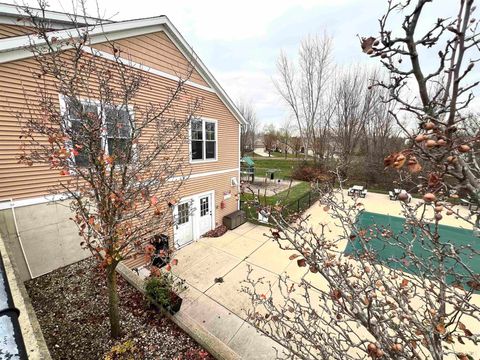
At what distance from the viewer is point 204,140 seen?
28.1ft

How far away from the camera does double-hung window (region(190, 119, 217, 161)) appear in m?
8.27

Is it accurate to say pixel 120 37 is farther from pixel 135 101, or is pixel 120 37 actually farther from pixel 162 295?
pixel 162 295

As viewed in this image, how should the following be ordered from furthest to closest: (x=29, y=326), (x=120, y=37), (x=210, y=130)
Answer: (x=210, y=130) < (x=120, y=37) < (x=29, y=326)

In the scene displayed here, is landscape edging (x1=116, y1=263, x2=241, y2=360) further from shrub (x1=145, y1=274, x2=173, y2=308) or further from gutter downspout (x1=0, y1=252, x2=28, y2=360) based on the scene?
gutter downspout (x1=0, y1=252, x2=28, y2=360)

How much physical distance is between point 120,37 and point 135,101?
1755 millimetres

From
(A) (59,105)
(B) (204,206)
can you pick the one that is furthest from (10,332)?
(B) (204,206)

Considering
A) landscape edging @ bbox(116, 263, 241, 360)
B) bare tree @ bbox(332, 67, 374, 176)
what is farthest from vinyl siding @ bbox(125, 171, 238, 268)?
bare tree @ bbox(332, 67, 374, 176)

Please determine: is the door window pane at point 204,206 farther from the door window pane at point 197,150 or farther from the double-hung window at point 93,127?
the double-hung window at point 93,127

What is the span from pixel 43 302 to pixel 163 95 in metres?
6.21

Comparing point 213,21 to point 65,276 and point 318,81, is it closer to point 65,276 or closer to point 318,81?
point 65,276

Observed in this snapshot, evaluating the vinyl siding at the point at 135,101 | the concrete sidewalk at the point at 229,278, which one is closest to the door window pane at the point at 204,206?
the vinyl siding at the point at 135,101

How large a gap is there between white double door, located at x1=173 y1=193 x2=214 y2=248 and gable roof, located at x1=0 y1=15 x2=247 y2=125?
14.8ft

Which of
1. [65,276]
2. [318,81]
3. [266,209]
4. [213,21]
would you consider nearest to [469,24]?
[266,209]

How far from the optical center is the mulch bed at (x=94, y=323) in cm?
323
